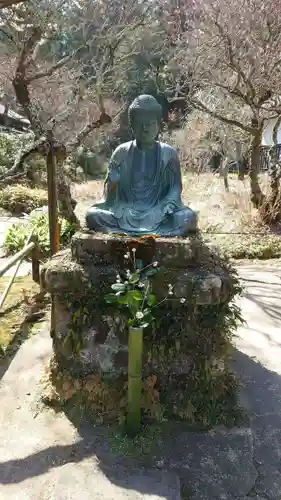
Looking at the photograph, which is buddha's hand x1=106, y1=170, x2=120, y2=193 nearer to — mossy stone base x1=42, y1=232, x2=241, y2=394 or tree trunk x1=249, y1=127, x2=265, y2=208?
mossy stone base x1=42, y1=232, x2=241, y2=394

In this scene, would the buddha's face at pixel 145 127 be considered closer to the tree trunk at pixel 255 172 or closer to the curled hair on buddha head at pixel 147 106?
the curled hair on buddha head at pixel 147 106

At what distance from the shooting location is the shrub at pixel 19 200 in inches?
392

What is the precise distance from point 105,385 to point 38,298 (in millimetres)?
2170

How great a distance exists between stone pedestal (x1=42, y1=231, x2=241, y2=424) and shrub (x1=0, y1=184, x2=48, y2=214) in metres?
7.27

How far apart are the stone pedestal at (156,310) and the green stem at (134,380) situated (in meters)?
0.37

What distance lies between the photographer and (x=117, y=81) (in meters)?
9.42

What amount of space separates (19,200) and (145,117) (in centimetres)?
726

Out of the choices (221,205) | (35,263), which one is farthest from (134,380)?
(221,205)

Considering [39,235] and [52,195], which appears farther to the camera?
[39,235]

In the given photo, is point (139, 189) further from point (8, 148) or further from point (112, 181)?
point (8, 148)

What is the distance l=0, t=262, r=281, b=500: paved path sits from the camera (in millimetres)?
2303

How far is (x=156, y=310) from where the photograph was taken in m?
2.83

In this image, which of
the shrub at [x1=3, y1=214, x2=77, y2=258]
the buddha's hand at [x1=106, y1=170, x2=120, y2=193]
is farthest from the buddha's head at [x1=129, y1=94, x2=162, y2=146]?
the shrub at [x1=3, y1=214, x2=77, y2=258]

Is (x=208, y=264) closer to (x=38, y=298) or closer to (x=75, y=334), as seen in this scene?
(x=75, y=334)
